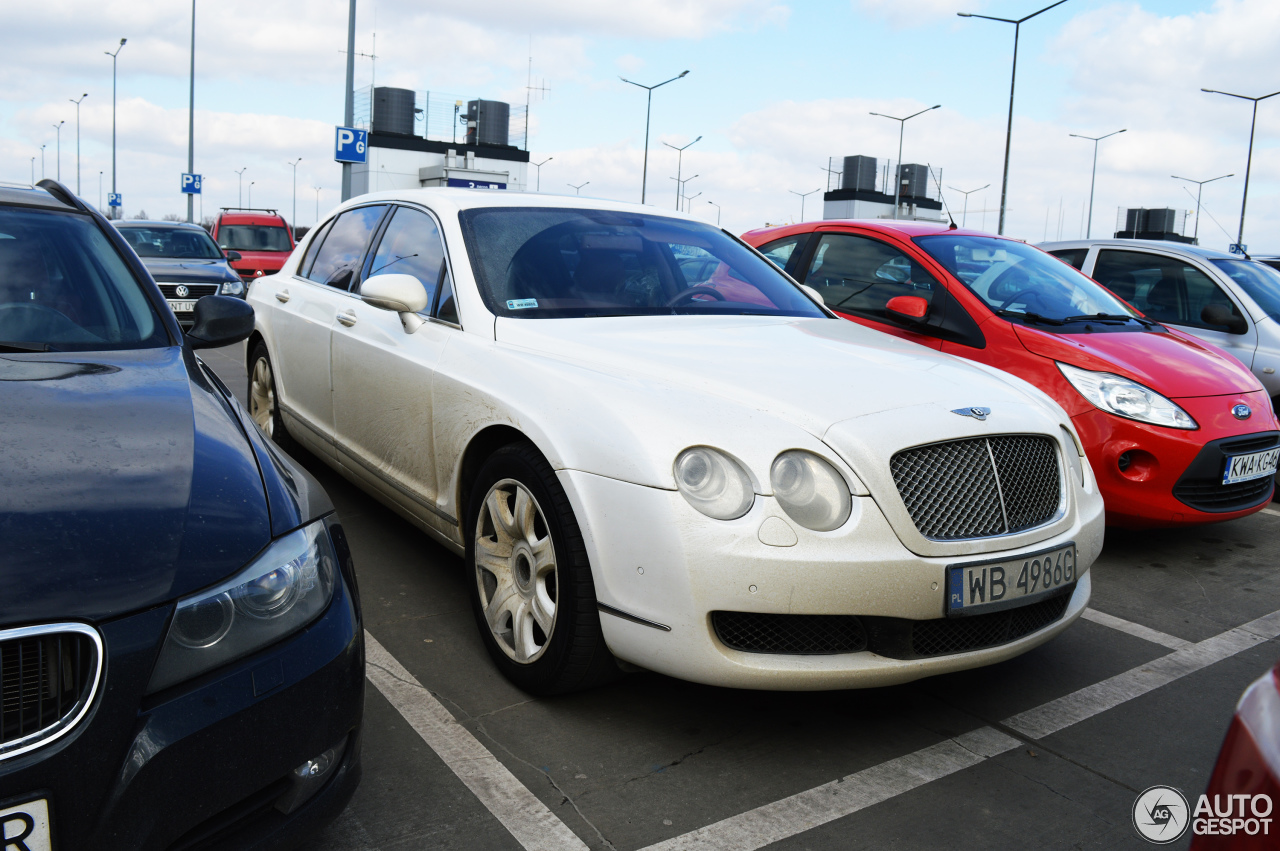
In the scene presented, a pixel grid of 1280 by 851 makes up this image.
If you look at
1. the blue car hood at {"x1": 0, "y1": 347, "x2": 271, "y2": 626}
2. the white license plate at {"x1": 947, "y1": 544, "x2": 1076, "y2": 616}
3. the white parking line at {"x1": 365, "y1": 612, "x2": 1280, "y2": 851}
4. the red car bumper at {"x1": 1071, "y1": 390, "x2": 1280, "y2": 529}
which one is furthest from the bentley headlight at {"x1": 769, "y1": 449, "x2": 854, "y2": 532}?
the red car bumper at {"x1": 1071, "y1": 390, "x2": 1280, "y2": 529}

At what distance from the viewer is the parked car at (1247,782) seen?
1.08 meters

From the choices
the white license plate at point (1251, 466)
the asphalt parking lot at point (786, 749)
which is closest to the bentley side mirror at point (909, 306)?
the white license plate at point (1251, 466)

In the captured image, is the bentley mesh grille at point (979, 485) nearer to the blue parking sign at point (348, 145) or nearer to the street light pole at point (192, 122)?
the blue parking sign at point (348, 145)

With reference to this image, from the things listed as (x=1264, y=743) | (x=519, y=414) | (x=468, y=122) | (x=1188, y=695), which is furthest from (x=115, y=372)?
(x=468, y=122)

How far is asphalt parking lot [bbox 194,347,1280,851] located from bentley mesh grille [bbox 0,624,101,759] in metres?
0.86

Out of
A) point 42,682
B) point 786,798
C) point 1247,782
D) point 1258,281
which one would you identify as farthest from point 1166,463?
point 42,682

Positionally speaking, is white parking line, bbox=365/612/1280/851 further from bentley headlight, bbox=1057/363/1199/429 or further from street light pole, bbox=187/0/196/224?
street light pole, bbox=187/0/196/224

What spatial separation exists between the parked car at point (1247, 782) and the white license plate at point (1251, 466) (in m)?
3.97

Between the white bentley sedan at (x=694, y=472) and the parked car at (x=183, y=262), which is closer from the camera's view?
the white bentley sedan at (x=694, y=472)

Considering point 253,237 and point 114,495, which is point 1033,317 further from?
point 253,237

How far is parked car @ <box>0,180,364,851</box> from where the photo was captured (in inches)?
60.5

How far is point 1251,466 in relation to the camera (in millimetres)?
4812

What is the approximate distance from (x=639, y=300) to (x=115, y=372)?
1.82m

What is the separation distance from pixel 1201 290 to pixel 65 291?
22.1 feet
